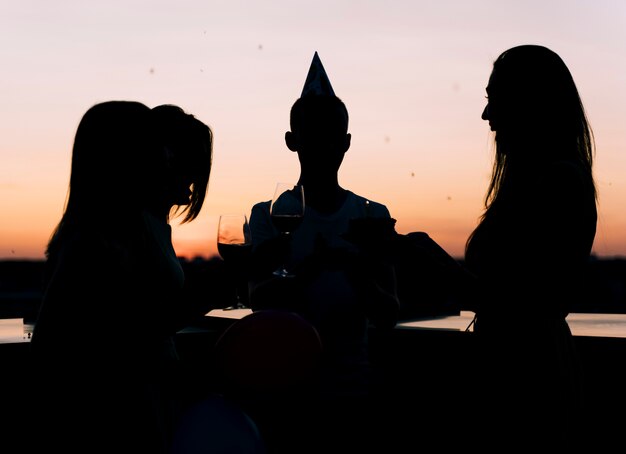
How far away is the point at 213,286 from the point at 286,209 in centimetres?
44

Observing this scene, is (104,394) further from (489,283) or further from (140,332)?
(489,283)

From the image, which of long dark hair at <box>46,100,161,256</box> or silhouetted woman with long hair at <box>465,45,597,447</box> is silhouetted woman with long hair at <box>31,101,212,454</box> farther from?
silhouetted woman with long hair at <box>465,45,597,447</box>

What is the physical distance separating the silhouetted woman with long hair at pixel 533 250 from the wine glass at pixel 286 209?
0.62 m

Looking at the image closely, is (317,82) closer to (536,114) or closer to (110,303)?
(536,114)

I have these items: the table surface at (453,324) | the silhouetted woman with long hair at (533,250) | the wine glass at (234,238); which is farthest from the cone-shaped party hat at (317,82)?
the table surface at (453,324)

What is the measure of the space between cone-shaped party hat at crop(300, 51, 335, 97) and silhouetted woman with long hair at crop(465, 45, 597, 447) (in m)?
0.92

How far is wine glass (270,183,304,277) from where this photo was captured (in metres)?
2.54

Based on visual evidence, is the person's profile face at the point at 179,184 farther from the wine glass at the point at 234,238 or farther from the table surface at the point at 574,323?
the table surface at the point at 574,323

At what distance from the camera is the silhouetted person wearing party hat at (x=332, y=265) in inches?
95.9

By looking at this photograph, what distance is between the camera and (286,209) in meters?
2.54

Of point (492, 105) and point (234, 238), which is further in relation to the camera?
point (234, 238)

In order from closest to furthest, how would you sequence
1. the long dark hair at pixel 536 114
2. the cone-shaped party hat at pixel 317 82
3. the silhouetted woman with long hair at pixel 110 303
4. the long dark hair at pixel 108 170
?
the silhouetted woman with long hair at pixel 110 303 < the long dark hair at pixel 108 170 < the long dark hair at pixel 536 114 < the cone-shaped party hat at pixel 317 82

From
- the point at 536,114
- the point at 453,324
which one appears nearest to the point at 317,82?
the point at 536,114

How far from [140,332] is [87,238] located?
0.97ft
